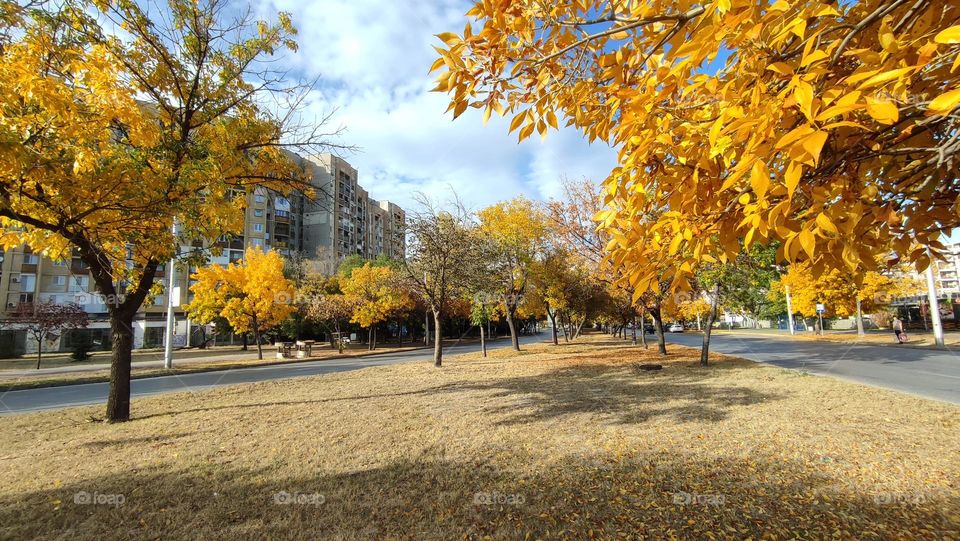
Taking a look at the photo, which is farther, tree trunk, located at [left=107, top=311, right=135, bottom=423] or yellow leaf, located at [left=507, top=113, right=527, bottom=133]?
tree trunk, located at [left=107, top=311, right=135, bottom=423]

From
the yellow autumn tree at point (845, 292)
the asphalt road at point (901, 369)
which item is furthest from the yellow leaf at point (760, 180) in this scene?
the yellow autumn tree at point (845, 292)

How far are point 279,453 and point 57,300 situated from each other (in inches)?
2067

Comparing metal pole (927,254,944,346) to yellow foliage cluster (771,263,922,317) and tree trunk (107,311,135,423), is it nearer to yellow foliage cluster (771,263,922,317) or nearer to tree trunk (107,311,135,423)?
yellow foliage cluster (771,263,922,317)

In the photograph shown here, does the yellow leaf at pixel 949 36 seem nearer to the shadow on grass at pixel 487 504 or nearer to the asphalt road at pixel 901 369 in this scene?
the shadow on grass at pixel 487 504

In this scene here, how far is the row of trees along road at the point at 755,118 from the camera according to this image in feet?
3.88
